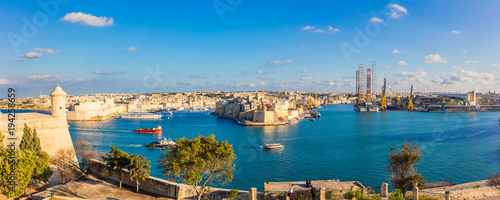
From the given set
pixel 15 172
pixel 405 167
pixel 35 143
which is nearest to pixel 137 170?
pixel 15 172

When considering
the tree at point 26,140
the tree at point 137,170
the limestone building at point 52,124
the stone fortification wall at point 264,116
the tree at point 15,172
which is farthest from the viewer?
the stone fortification wall at point 264,116

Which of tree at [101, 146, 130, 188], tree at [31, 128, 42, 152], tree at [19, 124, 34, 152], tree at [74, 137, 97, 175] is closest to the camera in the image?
tree at [101, 146, 130, 188]

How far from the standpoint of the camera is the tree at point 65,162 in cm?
962

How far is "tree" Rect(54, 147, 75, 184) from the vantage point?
9.62m

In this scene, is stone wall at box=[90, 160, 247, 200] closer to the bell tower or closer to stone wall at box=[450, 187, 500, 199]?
the bell tower

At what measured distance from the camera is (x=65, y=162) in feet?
33.4

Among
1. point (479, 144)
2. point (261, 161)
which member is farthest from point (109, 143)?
point (479, 144)

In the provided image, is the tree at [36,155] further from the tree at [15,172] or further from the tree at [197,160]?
the tree at [197,160]

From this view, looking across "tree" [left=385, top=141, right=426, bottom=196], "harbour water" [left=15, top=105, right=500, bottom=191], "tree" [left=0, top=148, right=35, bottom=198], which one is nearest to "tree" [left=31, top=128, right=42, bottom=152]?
"tree" [left=0, top=148, right=35, bottom=198]

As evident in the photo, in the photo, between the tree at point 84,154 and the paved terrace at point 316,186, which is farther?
the tree at point 84,154

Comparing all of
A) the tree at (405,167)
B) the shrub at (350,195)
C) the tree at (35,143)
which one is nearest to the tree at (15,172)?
the tree at (35,143)

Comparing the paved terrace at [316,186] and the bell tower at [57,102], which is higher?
the bell tower at [57,102]

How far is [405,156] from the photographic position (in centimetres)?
867

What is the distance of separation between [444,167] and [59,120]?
1869cm
